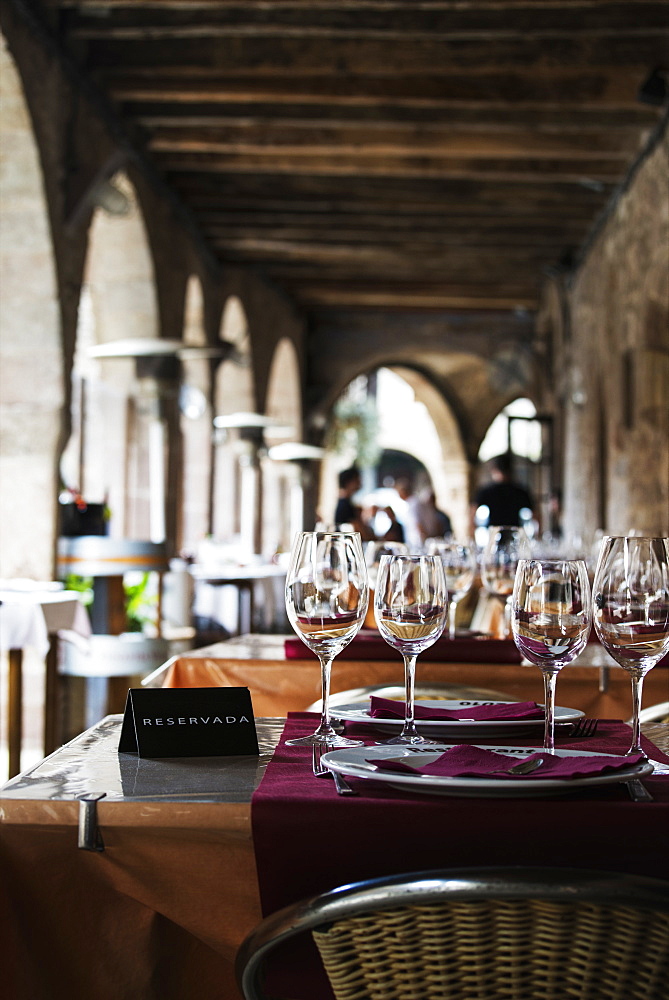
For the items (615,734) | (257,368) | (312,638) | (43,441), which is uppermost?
(257,368)

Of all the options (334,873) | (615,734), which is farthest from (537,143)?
(334,873)

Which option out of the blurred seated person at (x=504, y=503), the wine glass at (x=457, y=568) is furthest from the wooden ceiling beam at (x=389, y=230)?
the wine glass at (x=457, y=568)

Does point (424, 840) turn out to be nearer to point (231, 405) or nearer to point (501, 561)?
point (501, 561)

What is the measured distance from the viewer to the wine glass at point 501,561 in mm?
2389

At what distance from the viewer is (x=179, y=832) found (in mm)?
1070

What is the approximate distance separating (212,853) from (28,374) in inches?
189

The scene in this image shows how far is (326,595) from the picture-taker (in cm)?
131

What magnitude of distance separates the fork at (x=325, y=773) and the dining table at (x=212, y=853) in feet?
0.04

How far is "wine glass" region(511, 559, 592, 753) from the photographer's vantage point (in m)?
1.25

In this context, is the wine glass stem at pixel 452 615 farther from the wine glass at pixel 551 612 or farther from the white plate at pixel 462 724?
the wine glass at pixel 551 612

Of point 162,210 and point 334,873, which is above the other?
point 162,210

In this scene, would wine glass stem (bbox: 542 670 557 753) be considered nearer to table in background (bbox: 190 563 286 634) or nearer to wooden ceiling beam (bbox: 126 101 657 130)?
wooden ceiling beam (bbox: 126 101 657 130)

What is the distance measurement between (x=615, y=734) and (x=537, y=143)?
6074 millimetres

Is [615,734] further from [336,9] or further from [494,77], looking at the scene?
[494,77]
